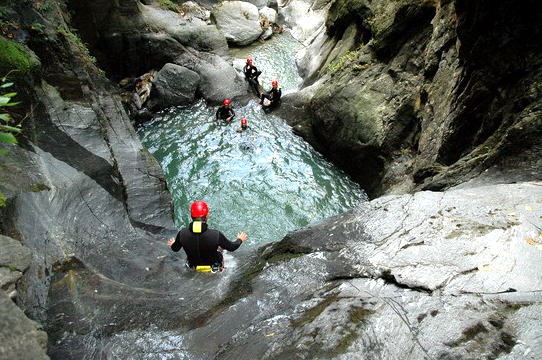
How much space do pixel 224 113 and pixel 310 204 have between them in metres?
5.98

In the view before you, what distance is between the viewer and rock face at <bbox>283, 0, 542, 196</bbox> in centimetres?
571

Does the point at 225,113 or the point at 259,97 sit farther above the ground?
the point at 259,97

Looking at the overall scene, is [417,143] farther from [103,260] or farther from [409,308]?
[103,260]

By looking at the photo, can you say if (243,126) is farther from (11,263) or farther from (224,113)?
(11,263)

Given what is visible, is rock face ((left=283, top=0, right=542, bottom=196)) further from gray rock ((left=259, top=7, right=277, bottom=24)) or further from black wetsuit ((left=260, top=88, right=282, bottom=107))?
gray rock ((left=259, top=7, right=277, bottom=24))

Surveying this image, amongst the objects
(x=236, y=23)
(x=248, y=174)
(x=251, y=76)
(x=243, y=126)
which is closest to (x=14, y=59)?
(x=248, y=174)

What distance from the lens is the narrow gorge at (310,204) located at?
137 inches

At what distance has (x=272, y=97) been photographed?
577 inches

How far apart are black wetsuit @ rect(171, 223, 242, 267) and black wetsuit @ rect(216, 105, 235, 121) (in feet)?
28.6

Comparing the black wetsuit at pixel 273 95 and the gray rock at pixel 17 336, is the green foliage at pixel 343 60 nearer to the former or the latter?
the black wetsuit at pixel 273 95

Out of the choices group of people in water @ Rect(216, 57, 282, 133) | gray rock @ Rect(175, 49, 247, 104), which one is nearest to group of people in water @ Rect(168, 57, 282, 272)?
group of people in water @ Rect(216, 57, 282, 133)

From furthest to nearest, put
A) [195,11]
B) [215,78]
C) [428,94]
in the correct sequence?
[195,11]
[215,78]
[428,94]

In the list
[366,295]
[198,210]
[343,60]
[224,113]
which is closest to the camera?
[366,295]

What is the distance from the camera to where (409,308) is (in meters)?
3.52
